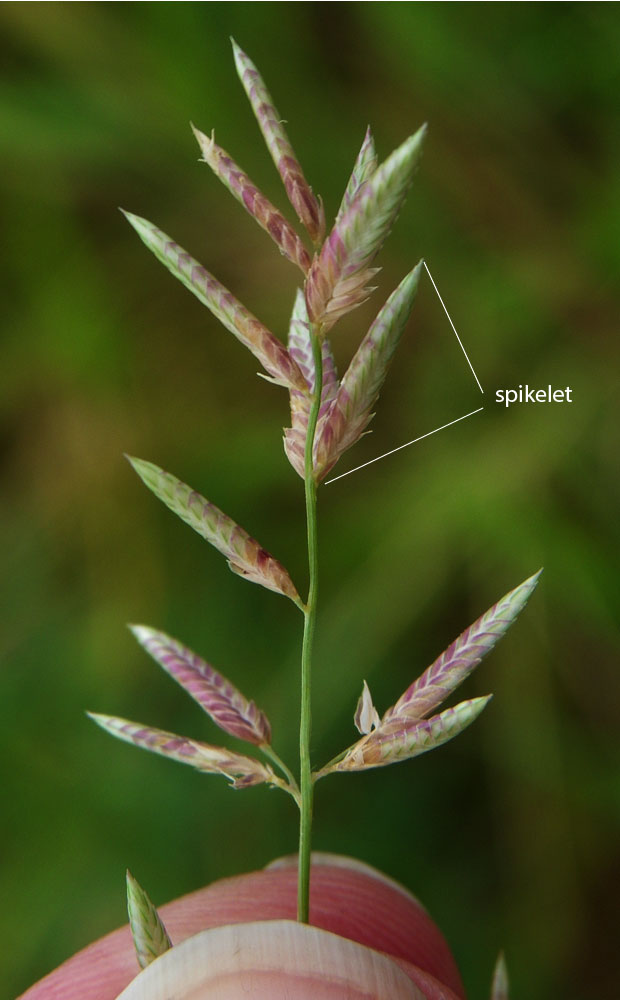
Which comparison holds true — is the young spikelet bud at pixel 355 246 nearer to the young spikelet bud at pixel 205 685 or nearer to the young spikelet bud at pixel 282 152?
the young spikelet bud at pixel 282 152

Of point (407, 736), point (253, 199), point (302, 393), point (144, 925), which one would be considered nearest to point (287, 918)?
point (144, 925)

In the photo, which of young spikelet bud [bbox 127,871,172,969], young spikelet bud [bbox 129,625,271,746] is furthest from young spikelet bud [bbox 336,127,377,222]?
young spikelet bud [bbox 127,871,172,969]

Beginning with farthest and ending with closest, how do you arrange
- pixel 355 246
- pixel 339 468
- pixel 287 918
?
pixel 339 468 → pixel 287 918 → pixel 355 246

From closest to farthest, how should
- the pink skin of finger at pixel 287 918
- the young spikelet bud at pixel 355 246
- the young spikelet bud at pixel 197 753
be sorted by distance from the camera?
the young spikelet bud at pixel 355 246, the young spikelet bud at pixel 197 753, the pink skin of finger at pixel 287 918

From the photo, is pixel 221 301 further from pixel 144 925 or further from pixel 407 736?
pixel 144 925

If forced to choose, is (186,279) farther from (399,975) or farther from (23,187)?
(23,187)

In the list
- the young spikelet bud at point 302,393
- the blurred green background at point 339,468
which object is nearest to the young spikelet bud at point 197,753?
the young spikelet bud at point 302,393
